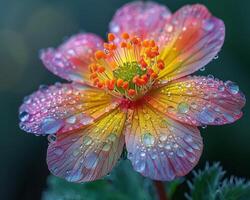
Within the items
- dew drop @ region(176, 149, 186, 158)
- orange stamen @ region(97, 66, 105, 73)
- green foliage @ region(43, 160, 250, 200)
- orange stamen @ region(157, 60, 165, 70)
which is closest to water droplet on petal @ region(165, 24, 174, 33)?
orange stamen @ region(157, 60, 165, 70)

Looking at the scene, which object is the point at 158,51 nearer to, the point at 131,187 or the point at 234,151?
the point at 131,187

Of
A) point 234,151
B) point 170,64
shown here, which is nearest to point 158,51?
point 170,64

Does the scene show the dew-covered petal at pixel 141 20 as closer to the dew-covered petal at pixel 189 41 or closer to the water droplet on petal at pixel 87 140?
the dew-covered petal at pixel 189 41

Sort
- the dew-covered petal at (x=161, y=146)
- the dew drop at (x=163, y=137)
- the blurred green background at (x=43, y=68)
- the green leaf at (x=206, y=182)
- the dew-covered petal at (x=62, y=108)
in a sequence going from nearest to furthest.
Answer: the dew-covered petal at (x=161, y=146)
the dew drop at (x=163, y=137)
the dew-covered petal at (x=62, y=108)
the green leaf at (x=206, y=182)
the blurred green background at (x=43, y=68)

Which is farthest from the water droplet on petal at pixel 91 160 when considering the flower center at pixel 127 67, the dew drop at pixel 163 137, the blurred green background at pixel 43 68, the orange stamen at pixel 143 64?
the blurred green background at pixel 43 68

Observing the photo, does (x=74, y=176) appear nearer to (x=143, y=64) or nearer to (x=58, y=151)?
(x=58, y=151)

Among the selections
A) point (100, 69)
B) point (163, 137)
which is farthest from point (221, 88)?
point (100, 69)

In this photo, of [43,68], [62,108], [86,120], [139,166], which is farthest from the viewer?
[43,68]
